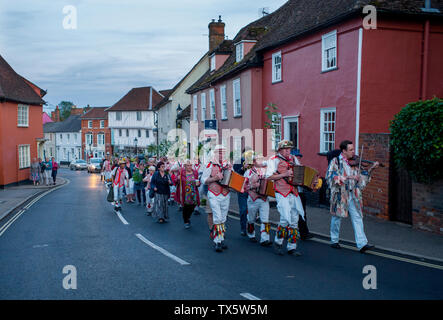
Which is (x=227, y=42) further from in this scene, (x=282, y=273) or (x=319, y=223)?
(x=282, y=273)

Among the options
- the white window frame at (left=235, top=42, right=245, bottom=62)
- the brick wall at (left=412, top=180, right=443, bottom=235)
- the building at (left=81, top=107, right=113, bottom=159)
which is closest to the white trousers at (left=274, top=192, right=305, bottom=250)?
the brick wall at (left=412, top=180, right=443, bottom=235)

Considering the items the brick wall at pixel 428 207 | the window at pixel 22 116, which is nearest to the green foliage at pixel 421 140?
the brick wall at pixel 428 207

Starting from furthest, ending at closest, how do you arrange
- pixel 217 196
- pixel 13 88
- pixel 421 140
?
1. pixel 13 88
2. pixel 421 140
3. pixel 217 196

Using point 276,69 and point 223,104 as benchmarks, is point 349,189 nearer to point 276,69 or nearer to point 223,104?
point 276,69

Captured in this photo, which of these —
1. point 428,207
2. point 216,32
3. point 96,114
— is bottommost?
point 428,207

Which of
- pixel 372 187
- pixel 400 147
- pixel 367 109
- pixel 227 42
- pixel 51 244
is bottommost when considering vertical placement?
pixel 51 244

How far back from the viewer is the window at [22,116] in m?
30.0

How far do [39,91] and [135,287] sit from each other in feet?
123

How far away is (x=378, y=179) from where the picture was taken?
11867mm

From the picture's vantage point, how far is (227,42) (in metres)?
30.6

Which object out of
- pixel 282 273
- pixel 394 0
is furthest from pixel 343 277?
pixel 394 0

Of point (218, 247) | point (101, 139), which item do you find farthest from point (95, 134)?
point (218, 247)

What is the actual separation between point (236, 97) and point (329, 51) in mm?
8911

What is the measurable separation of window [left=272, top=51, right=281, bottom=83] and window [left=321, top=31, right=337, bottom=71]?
3670mm
